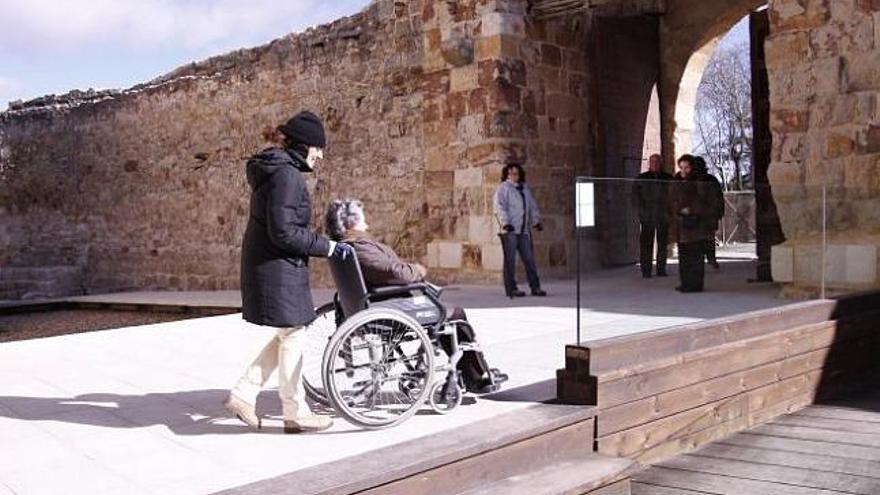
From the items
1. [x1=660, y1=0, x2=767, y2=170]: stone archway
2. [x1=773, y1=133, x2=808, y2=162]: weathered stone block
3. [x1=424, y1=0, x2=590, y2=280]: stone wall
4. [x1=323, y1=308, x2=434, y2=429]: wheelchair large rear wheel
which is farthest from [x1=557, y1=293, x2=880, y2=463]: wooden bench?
[x1=660, y1=0, x2=767, y2=170]: stone archway

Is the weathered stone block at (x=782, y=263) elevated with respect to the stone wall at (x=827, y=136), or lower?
lower

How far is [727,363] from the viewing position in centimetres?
451

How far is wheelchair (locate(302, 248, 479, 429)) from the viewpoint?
11.0 ft

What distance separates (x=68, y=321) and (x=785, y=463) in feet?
31.7

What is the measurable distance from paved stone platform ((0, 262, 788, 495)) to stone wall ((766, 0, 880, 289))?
0.53m

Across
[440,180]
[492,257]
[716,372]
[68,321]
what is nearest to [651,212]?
[716,372]

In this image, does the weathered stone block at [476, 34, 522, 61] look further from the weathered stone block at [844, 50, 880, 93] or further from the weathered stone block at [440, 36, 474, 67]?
the weathered stone block at [844, 50, 880, 93]

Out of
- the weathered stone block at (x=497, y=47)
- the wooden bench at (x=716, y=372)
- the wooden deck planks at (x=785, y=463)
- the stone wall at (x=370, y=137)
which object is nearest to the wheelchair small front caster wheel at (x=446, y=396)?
the wooden bench at (x=716, y=372)

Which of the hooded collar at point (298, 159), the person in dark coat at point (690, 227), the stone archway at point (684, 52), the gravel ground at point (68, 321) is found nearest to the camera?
the hooded collar at point (298, 159)

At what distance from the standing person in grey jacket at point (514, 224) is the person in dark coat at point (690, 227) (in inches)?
89.2

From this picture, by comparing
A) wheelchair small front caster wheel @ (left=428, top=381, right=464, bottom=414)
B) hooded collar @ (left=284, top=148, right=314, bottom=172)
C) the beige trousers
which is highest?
hooded collar @ (left=284, top=148, right=314, bottom=172)

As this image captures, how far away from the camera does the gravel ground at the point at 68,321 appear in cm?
1045

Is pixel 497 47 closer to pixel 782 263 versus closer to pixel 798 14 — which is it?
pixel 798 14

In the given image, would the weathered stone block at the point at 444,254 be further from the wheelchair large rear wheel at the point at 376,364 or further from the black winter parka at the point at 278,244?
the black winter parka at the point at 278,244
